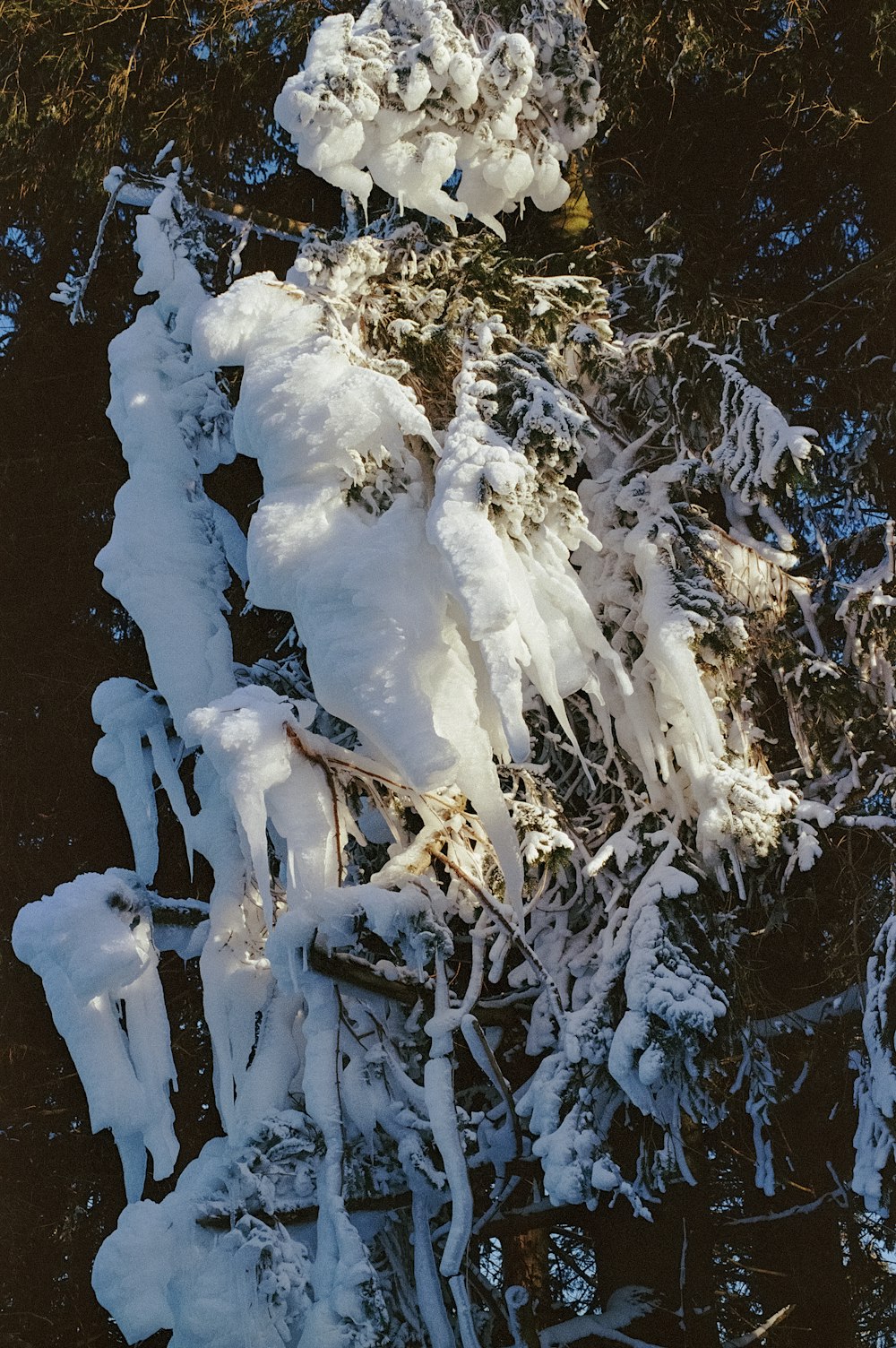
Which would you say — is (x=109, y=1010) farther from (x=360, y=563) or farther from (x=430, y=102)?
(x=430, y=102)

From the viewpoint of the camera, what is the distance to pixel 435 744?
2.51 meters

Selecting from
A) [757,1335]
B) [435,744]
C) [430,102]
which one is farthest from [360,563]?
[757,1335]

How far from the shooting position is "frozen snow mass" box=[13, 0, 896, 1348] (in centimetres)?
261

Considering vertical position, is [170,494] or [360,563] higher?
[170,494]

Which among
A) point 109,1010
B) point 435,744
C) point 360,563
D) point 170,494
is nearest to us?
point 435,744

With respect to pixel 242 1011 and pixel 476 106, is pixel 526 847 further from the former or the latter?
pixel 476 106

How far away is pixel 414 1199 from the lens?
2.79m

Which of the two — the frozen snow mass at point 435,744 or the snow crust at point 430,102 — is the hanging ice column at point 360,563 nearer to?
the frozen snow mass at point 435,744

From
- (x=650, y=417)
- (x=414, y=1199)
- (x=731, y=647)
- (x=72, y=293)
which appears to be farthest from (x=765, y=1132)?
(x=72, y=293)

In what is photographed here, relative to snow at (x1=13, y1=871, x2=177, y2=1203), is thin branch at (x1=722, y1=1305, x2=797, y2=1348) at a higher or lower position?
lower

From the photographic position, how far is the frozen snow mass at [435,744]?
→ 2607mm

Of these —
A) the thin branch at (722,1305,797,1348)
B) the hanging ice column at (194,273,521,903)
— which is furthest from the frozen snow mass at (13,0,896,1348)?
the thin branch at (722,1305,797,1348)

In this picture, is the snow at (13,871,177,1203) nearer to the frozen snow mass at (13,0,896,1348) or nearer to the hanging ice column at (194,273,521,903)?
the frozen snow mass at (13,0,896,1348)

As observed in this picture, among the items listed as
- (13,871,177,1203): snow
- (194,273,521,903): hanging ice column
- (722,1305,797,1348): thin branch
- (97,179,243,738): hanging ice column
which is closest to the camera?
(194,273,521,903): hanging ice column
